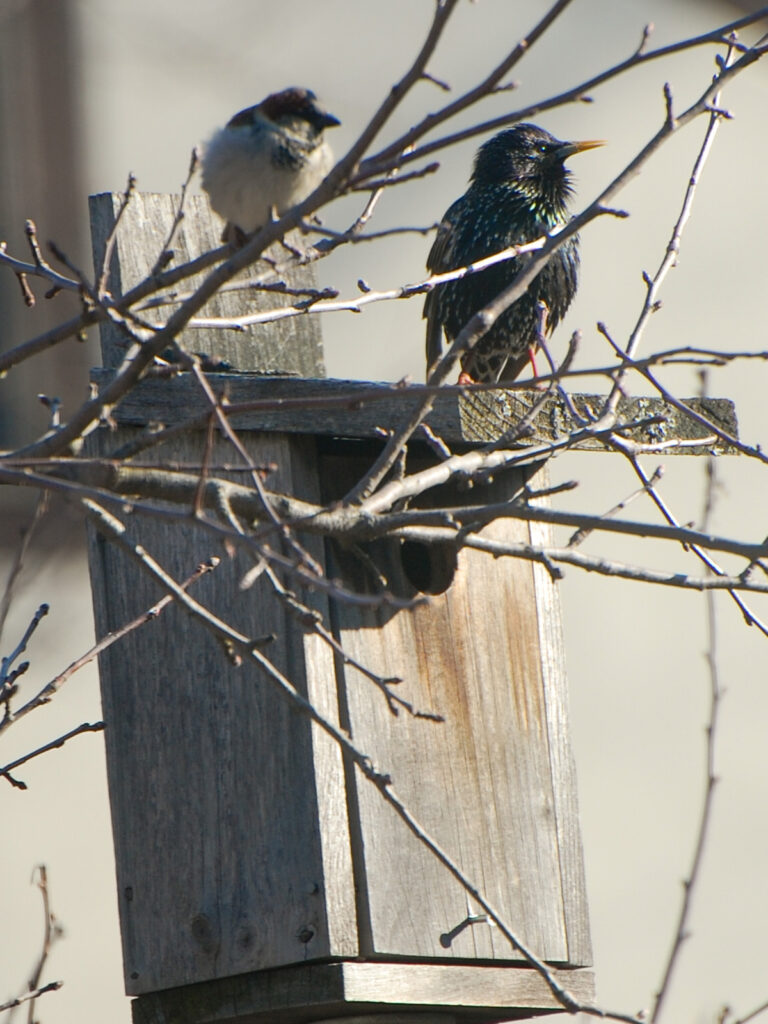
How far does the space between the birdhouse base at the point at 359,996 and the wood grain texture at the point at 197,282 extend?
3.46ft

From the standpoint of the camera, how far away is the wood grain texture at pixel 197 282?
280cm

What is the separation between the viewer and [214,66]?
4887 millimetres

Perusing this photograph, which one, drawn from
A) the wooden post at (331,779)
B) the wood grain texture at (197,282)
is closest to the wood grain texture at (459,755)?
the wooden post at (331,779)

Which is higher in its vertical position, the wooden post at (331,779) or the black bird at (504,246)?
Answer: the black bird at (504,246)

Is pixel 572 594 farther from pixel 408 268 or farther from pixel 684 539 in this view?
pixel 684 539

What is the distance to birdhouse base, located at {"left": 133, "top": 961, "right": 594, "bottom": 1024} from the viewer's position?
2.36m

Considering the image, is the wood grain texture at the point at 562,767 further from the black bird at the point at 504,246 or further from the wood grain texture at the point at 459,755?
the black bird at the point at 504,246

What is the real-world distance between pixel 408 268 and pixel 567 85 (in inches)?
37.2

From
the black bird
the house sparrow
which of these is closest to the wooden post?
the house sparrow

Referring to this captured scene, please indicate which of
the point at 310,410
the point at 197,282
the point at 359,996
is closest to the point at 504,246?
the point at 197,282

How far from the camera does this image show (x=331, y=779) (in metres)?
2.45

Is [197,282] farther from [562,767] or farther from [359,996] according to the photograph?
[359,996]

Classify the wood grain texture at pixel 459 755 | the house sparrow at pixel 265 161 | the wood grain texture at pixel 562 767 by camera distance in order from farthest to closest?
the wood grain texture at pixel 562 767, the wood grain texture at pixel 459 755, the house sparrow at pixel 265 161

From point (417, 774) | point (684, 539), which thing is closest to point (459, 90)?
point (417, 774)
